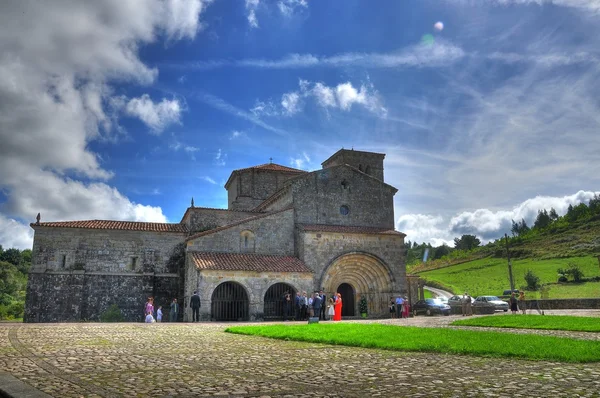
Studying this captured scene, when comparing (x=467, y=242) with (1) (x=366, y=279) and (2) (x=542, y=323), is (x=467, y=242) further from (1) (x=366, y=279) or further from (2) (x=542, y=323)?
(2) (x=542, y=323)

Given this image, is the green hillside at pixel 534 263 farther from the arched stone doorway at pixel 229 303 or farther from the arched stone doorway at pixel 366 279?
the arched stone doorway at pixel 229 303

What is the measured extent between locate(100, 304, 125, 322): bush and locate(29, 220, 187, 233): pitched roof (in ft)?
16.6

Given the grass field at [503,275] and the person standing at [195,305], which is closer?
the person standing at [195,305]

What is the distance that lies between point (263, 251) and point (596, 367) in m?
24.1

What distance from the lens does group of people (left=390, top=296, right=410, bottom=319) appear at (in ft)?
98.8

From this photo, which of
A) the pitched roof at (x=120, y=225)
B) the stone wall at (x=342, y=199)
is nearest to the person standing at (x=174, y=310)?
the pitched roof at (x=120, y=225)

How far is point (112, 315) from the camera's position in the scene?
28.4 m

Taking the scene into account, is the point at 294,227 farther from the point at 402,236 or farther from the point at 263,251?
the point at 402,236

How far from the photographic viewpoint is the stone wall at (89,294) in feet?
92.1

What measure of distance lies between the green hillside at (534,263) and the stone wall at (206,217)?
33.8 m

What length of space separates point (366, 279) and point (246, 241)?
29.5 feet

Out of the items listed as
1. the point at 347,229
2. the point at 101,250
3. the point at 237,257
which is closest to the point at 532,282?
the point at 347,229

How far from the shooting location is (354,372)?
23.4ft

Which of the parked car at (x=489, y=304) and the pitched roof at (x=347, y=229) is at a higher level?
the pitched roof at (x=347, y=229)
